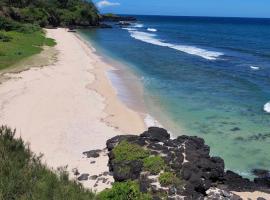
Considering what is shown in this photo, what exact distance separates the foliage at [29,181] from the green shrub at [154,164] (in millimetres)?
4762

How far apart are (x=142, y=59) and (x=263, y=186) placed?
1349 inches

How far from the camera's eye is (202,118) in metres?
24.6

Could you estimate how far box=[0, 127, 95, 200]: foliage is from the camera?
8545mm

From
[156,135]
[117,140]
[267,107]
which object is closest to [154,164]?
[156,135]

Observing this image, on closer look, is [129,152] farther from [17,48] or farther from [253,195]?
[17,48]

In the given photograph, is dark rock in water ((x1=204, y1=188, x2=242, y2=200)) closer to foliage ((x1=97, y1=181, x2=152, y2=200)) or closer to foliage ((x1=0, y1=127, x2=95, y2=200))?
foliage ((x1=97, y1=181, x2=152, y2=200))

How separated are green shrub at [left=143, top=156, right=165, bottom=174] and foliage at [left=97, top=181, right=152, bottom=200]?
1786mm

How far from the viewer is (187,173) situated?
14109 mm

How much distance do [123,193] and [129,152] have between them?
3273 mm

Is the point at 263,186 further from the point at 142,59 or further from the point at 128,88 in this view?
the point at 142,59

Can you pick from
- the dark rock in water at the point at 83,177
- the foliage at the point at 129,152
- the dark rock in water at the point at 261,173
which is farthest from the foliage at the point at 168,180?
the dark rock in water at the point at 261,173

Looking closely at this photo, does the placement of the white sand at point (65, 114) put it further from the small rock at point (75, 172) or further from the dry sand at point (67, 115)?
the small rock at point (75, 172)

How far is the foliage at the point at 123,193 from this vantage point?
12.2 meters

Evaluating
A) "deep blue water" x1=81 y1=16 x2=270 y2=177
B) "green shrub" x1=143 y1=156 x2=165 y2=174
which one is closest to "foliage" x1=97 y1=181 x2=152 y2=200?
"green shrub" x1=143 y1=156 x2=165 y2=174
